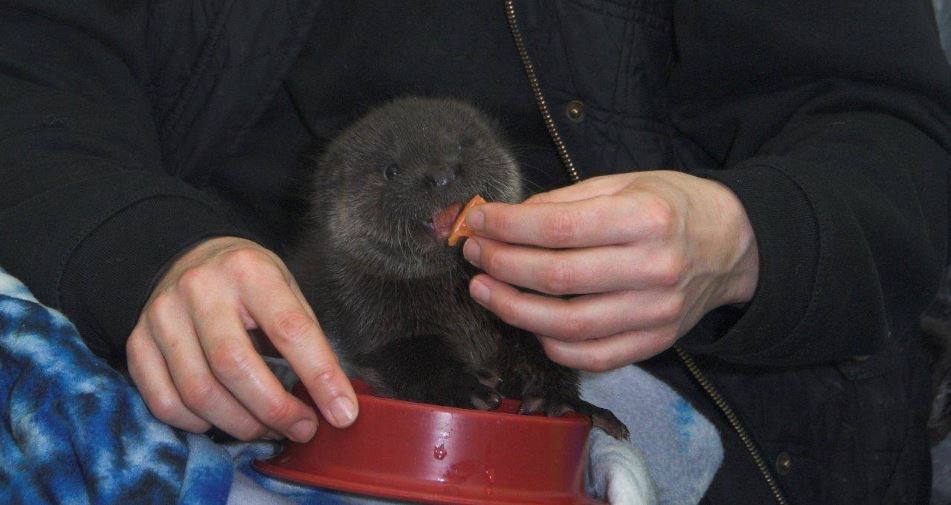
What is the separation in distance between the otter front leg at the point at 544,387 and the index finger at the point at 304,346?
0.37m

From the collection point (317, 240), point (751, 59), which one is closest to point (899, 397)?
point (751, 59)

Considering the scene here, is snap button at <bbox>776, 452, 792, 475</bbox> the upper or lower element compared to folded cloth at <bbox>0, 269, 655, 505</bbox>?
lower

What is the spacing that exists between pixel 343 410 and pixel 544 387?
45 cm

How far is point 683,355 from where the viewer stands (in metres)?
1.60

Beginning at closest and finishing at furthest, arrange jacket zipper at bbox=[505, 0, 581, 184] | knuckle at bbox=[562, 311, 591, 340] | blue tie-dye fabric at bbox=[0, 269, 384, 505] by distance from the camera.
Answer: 1. blue tie-dye fabric at bbox=[0, 269, 384, 505]
2. knuckle at bbox=[562, 311, 591, 340]
3. jacket zipper at bbox=[505, 0, 581, 184]

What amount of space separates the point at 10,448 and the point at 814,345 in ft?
3.64

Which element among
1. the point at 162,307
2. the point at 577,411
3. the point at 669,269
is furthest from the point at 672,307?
the point at 162,307

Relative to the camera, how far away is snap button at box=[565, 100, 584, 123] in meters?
1.69

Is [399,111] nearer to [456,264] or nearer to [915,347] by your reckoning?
[456,264]

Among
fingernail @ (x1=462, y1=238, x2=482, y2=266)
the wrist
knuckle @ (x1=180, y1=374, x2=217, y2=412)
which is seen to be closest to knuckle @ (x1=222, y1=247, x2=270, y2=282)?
knuckle @ (x1=180, y1=374, x2=217, y2=412)

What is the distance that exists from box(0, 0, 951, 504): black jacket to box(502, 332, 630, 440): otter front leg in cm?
17

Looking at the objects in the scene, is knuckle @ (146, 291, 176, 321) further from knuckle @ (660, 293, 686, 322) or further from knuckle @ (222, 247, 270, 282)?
knuckle @ (660, 293, 686, 322)

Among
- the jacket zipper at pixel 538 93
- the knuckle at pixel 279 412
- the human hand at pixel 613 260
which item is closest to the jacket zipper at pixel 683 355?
the jacket zipper at pixel 538 93

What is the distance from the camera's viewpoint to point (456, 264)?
5.29 feet
